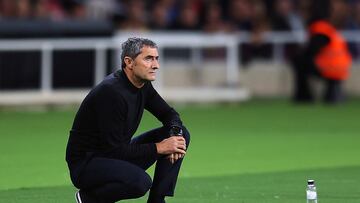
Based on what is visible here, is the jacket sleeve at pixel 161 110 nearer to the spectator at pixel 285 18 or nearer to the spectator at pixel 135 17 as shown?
the spectator at pixel 135 17

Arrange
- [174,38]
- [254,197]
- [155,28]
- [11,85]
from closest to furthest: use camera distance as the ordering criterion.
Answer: [254,197]
[11,85]
[174,38]
[155,28]

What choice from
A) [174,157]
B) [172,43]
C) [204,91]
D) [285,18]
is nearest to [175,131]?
[174,157]

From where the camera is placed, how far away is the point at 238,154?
16766 mm

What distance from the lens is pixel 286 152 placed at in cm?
1703

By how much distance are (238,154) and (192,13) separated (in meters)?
10.1

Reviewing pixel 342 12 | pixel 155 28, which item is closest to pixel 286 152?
pixel 155 28

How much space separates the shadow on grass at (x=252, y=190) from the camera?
1205 centimetres

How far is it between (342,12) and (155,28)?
4.40 metres

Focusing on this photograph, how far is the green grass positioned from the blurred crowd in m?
2.03

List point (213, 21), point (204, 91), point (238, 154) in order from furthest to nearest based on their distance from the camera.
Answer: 1. point (213, 21)
2. point (204, 91)
3. point (238, 154)

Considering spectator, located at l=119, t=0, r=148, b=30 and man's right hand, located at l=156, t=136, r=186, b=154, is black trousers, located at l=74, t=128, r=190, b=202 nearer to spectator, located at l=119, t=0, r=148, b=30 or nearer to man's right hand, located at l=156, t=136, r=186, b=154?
man's right hand, located at l=156, t=136, r=186, b=154

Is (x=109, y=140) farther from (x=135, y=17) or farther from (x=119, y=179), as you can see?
(x=135, y=17)

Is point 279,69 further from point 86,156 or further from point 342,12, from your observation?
point 86,156

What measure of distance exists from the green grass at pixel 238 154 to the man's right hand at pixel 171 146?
164 centimetres
